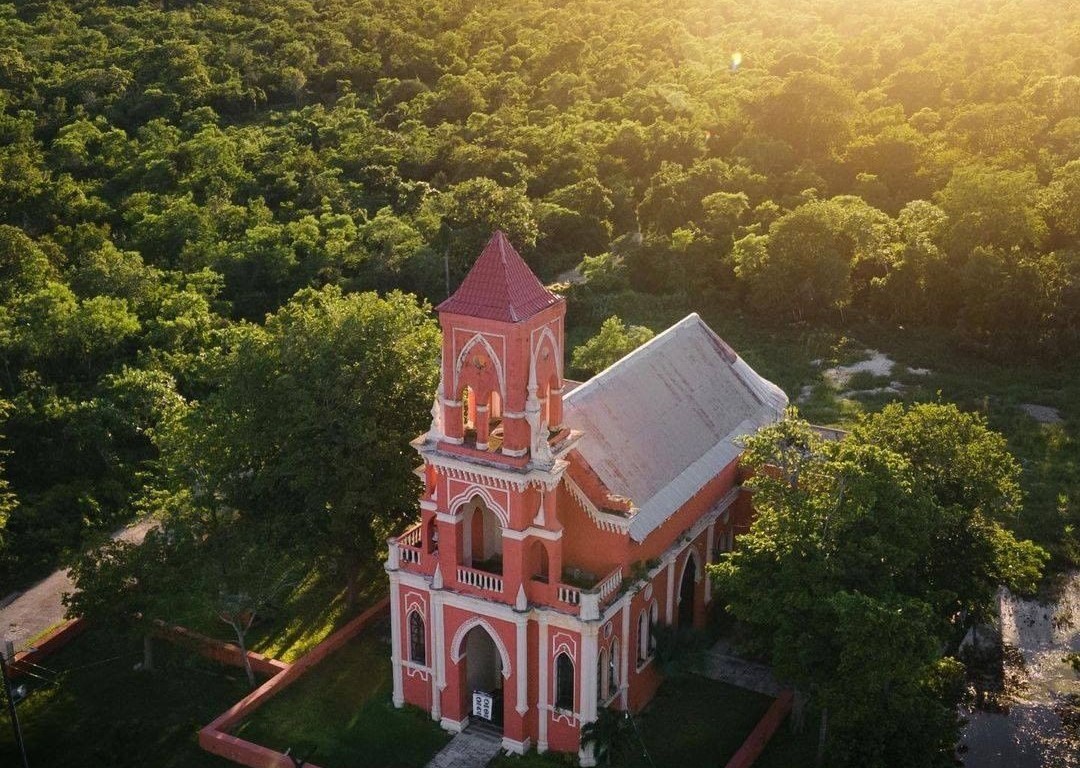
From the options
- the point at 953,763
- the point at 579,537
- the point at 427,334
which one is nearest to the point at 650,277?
the point at 427,334

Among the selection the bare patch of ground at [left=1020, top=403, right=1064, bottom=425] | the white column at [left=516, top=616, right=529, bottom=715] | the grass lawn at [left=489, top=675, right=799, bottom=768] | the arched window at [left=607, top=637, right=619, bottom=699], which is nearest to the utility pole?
the grass lawn at [left=489, top=675, right=799, bottom=768]

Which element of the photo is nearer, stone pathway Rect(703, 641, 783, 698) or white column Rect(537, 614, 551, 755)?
white column Rect(537, 614, 551, 755)

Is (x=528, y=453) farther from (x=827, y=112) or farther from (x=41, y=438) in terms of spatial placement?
(x=827, y=112)

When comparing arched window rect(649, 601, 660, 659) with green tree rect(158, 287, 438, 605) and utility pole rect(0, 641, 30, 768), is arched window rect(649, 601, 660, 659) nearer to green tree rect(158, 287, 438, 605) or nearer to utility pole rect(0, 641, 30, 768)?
green tree rect(158, 287, 438, 605)

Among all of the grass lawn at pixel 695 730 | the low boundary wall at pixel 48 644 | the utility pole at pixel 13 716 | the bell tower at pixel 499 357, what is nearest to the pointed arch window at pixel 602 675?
the grass lawn at pixel 695 730

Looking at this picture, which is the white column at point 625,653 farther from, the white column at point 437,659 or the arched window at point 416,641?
the arched window at point 416,641

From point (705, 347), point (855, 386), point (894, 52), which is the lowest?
point (855, 386)

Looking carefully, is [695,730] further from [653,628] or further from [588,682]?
[588,682]
